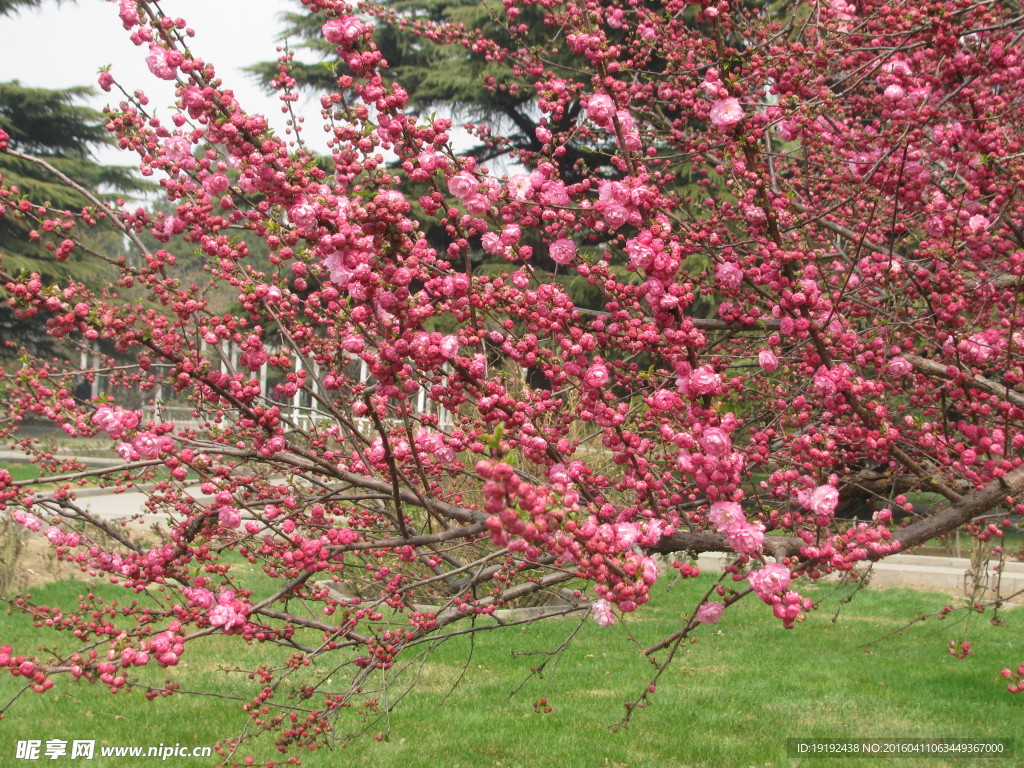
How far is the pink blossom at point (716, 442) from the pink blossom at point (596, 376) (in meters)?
0.43

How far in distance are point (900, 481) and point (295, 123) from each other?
10.5ft

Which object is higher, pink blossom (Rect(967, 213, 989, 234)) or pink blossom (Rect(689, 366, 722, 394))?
pink blossom (Rect(967, 213, 989, 234))

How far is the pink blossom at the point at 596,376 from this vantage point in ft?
8.02

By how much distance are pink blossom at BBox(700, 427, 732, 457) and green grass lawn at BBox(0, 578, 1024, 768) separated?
200 cm

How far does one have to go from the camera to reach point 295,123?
126 inches

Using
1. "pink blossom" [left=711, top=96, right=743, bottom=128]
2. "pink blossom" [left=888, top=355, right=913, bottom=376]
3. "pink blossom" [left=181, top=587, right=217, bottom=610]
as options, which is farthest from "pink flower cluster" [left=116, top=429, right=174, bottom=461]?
"pink blossom" [left=888, top=355, right=913, bottom=376]

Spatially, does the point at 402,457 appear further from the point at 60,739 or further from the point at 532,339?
the point at 60,739

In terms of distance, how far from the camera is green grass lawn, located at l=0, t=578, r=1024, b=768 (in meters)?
4.83

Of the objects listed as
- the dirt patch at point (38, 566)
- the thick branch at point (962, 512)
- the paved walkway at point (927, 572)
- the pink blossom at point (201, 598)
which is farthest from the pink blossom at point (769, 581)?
the paved walkway at point (927, 572)

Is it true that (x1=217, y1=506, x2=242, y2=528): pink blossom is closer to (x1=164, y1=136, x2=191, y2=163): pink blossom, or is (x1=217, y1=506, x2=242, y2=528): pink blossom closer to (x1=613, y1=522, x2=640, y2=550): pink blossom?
(x1=164, y1=136, x2=191, y2=163): pink blossom

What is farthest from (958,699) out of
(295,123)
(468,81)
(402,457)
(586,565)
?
→ (468,81)

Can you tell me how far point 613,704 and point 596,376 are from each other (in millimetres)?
3979

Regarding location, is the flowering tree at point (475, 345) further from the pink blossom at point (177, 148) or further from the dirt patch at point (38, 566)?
the dirt patch at point (38, 566)

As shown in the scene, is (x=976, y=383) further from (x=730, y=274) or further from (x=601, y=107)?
(x=601, y=107)
